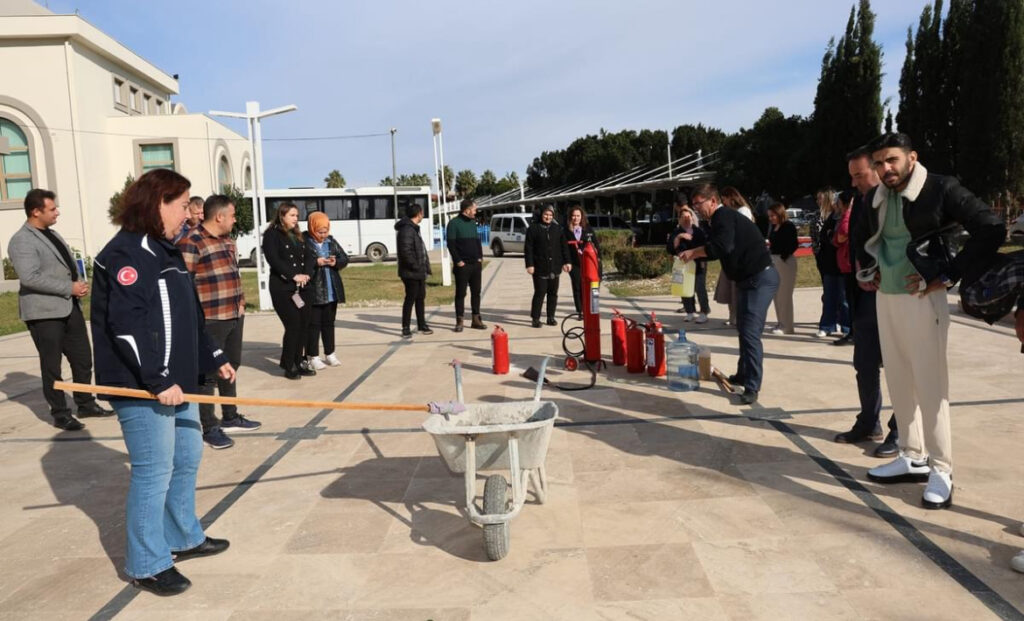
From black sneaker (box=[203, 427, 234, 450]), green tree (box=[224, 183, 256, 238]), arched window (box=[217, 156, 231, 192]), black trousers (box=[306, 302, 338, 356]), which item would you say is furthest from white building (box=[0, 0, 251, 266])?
black sneaker (box=[203, 427, 234, 450])

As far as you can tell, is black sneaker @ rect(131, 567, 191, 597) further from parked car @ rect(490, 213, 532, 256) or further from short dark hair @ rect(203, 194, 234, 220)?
parked car @ rect(490, 213, 532, 256)

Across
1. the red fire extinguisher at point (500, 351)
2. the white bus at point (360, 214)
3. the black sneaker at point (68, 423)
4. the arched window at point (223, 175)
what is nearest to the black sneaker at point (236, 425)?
the black sneaker at point (68, 423)

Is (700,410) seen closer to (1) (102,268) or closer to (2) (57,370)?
(1) (102,268)

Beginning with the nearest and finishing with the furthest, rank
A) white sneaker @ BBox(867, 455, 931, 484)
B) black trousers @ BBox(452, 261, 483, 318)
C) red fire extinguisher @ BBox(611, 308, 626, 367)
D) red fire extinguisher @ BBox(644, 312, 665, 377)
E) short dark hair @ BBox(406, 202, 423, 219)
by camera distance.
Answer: white sneaker @ BBox(867, 455, 931, 484) < red fire extinguisher @ BBox(644, 312, 665, 377) < red fire extinguisher @ BBox(611, 308, 626, 367) < short dark hair @ BBox(406, 202, 423, 219) < black trousers @ BBox(452, 261, 483, 318)

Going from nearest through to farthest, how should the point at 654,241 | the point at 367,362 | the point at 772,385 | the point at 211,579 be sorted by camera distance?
the point at 211,579 < the point at 772,385 < the point at 367,362 < the point at 654,241

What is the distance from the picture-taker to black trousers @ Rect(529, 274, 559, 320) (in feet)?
33.7

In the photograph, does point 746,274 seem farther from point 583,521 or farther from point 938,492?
point 583,521

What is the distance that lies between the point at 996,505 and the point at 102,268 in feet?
14.3

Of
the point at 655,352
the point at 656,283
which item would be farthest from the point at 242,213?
the point at 655,352

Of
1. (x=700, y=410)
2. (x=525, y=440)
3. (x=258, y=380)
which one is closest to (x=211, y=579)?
(x=525, y=440)

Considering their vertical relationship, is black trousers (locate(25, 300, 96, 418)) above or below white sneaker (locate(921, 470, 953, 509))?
above

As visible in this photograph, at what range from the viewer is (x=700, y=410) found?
5.52 m

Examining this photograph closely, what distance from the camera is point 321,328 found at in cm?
789

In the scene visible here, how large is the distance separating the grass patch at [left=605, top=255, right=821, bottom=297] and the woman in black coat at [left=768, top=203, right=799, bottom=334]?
3.86m
